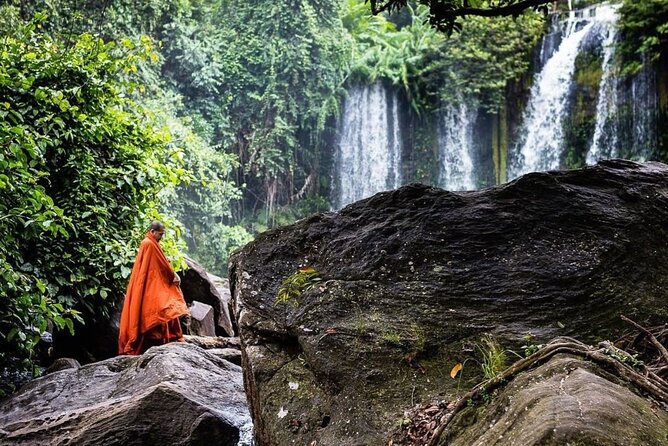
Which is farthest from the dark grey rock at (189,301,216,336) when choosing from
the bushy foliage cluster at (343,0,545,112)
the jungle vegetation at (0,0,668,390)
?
the bushy foliage cluster at (343,0,545,112)

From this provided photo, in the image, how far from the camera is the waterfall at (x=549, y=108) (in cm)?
1873

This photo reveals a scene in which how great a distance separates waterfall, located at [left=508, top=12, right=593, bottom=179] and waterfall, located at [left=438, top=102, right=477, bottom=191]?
6.17 feet

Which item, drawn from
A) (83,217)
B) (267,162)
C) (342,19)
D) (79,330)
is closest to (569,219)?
(83,217)

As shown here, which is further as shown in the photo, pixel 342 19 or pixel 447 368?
pixel 342 19

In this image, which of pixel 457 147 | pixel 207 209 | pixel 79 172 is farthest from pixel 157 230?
pixel 457 147

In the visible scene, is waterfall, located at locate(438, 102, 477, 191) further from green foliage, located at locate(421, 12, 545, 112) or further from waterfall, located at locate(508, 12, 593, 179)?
waterfall, located at locate(508, 12, 593, 179)

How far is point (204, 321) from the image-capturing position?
939 cm

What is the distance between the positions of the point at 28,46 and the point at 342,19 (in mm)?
19001

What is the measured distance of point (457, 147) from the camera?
22.4m

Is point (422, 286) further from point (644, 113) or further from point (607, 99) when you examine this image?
point (607, 99)

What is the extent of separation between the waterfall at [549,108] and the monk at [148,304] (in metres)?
14.4

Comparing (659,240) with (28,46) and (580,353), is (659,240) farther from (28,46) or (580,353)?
(28,46)

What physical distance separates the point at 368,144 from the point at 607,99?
27.0 feet

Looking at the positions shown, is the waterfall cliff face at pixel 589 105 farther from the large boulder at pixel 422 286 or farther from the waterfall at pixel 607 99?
the large boulder at pixel 422 286
